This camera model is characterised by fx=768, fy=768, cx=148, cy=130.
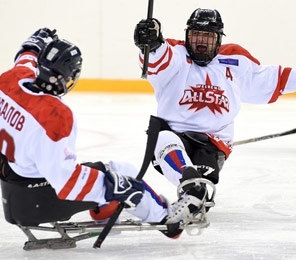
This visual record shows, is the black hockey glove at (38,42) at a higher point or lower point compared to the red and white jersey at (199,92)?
higher

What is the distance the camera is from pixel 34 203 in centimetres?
250

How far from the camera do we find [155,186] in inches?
156

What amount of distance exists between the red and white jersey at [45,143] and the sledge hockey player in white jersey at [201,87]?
0.79m

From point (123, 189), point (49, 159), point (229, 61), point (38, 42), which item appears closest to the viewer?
point (49, 159)

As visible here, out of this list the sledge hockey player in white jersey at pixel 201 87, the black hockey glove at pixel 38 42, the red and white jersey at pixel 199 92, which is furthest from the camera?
the red and white jersey at pixel 199 92

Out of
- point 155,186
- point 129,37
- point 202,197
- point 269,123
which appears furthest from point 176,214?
point 129,37

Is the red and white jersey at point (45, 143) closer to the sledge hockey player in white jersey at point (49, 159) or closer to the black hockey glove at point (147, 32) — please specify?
the sledge hockey player in white jersey at point (49, 159)

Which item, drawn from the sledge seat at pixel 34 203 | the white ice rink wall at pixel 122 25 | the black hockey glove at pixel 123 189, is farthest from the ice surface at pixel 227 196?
the white ice rink wall at pixel 122 25

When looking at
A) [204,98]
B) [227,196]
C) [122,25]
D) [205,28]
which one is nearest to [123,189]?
[204,98]

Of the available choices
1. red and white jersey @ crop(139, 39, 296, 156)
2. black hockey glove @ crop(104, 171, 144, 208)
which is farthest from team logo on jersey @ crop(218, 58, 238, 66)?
black hockey glove @ crop(104, 171, 144, 208)

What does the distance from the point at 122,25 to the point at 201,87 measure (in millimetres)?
4416

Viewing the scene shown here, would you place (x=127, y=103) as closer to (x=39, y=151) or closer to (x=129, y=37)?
(x=129, y=37)

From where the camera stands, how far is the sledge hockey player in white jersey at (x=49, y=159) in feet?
7.61

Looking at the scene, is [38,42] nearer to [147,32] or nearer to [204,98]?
[147,32]
